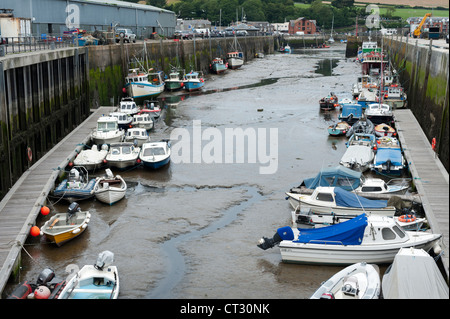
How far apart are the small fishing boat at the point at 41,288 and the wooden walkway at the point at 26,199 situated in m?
0.71

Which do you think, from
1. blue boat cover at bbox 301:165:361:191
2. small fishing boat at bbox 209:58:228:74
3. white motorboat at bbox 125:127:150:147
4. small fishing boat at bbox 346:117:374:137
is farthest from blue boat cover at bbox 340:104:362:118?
small fishing boat at bbox 209:58:228:74

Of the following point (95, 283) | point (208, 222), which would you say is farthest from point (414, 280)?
point (208, 222)

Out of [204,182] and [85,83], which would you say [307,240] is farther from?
[85,83]

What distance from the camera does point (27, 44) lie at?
107 ft

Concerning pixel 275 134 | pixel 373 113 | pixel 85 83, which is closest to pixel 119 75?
pixel 85 83

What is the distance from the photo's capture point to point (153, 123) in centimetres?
4334

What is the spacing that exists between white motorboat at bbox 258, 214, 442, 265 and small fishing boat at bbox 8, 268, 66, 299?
7.48 m

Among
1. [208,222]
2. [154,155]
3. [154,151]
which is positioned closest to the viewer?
[208,222]

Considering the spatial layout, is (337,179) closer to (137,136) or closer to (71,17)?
(137,136)

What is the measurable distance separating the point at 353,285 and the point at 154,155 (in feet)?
58.2

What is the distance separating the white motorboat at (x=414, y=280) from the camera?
14.7 metres

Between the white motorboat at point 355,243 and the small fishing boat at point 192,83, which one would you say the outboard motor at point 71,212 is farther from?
the small fishing boat at point 192,83

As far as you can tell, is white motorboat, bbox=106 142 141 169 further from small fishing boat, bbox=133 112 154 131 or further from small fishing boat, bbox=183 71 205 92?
small fishing boat, bbox=183 71 205 92

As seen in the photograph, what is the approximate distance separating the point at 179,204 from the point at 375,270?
11.3 metres
